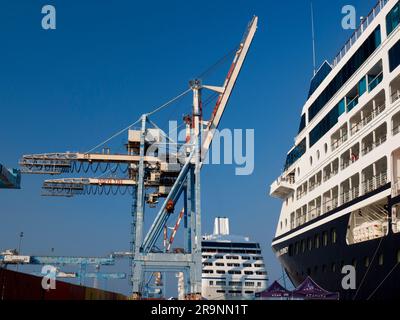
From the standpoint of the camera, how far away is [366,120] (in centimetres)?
2917

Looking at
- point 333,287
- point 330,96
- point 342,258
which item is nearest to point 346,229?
point 342,258

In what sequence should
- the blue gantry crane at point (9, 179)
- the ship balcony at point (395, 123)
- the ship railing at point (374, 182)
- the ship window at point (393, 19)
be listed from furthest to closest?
the blue gantry crane at point (9, 179) < the ship window at point (393, 19) < the ship railing at point (374, 182) < the ship balcony at point (395, 123)

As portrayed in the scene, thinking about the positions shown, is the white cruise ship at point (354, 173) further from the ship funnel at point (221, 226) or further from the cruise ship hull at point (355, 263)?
the ship funnel at point (221, 226)

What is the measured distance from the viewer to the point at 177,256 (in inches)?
1614

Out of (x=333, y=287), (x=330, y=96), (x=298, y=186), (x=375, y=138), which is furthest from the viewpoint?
(x=298, y=186)

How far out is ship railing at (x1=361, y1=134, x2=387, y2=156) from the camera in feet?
86.2

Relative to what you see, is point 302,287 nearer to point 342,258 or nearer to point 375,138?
point 342,258

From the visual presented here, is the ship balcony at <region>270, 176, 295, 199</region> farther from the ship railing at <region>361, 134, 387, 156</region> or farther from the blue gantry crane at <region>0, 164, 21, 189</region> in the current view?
the blue gantry crane at <region>0, 164, 21, 189</region>

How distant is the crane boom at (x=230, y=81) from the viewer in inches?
1784

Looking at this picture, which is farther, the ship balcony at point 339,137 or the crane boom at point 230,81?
the crane boom at point 230,81

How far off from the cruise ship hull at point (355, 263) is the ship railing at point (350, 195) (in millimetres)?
1290

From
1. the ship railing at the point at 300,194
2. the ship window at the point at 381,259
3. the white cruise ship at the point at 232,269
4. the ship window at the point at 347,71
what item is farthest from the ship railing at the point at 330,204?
the white cruise ship at the point at 232,269

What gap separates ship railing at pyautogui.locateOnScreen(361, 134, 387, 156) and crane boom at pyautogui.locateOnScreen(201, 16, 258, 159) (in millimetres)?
19075
